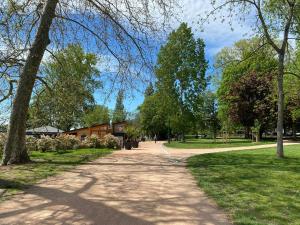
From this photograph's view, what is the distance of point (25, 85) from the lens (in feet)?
56.2

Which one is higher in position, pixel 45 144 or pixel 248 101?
pixel 248 101

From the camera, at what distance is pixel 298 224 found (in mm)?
6480

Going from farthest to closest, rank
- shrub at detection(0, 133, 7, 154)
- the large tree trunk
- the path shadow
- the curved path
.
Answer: shrub at detection(0, 133, 7, 154) → the large tree trunk → the curved path → the path shadow

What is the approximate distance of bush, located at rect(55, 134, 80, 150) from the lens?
97.8ft

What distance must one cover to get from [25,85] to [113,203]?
34.1 ft

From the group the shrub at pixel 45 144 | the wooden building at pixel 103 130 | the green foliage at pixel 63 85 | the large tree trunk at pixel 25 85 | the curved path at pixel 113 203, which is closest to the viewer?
the curved path at pixel 113 203

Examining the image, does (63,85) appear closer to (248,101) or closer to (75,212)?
(75,212)

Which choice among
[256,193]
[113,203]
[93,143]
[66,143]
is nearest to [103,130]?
[93,143]

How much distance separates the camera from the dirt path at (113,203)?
6.80 meters

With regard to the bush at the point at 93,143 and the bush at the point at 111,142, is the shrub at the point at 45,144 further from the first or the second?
the bush at the point at 111,142

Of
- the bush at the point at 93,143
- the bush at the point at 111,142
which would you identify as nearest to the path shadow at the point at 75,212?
the bush at the point at 93,143

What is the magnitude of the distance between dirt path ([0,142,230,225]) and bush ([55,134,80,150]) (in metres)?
18.1

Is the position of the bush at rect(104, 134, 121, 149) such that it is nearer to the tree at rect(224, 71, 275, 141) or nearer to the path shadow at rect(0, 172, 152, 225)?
the tree at rect(224, 71, 275, 141)

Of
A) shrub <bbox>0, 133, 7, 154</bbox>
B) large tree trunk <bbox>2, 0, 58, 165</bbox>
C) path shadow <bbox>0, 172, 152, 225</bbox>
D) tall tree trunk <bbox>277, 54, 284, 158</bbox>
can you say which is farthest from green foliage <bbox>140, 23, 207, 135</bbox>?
path shadow <bbox>0, 172, 152, 225</bbox>
